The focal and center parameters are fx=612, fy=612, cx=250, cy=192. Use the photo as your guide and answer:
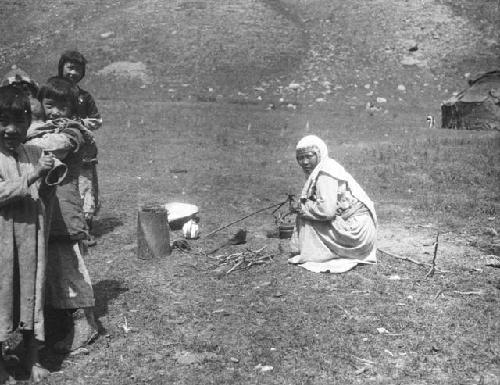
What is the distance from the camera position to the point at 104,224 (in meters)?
7.57

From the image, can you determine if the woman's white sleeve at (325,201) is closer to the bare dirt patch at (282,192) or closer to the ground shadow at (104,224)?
the bare dirt patch at (282,192)

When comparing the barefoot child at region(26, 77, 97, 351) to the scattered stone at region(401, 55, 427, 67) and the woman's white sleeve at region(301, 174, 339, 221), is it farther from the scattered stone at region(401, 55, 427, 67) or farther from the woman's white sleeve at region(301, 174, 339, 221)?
the scattered stone at region(401, 55, 427, 67)

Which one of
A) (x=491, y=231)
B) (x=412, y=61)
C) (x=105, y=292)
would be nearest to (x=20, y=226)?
(x=105, y=292)

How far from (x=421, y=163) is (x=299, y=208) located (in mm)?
5569

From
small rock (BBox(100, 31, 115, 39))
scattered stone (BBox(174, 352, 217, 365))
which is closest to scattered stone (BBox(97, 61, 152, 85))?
small rock (BBox(100, 31, 115, 39))

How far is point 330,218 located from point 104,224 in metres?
3.10

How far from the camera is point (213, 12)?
27.0 m

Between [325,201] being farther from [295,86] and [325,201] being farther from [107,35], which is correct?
[107,35]

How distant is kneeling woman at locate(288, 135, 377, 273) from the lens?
5844 millimetres

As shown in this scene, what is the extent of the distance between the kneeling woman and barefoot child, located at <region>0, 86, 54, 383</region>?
2.89 m

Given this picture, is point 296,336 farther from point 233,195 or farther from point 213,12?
point 213,12

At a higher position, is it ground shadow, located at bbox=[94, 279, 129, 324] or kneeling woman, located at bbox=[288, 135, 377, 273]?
kneeling woman, located at bbox=[288, 135, 377, 273]

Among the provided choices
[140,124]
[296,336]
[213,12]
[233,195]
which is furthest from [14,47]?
[296,336]

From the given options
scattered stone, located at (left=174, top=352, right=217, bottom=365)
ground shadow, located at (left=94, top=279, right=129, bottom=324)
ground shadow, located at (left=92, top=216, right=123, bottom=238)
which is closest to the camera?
scattered stone, located at (left=174, top=352, right=217, bottom=365)
